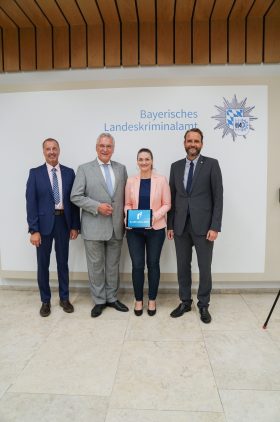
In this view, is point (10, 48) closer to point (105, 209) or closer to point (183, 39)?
point (183, 39)

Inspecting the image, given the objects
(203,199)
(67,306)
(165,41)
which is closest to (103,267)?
(67,306)

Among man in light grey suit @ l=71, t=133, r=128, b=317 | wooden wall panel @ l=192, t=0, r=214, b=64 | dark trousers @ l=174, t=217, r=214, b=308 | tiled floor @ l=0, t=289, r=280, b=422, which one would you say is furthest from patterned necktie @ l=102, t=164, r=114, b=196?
wooden wall panel @ l=192, t=0, r=214, b=64

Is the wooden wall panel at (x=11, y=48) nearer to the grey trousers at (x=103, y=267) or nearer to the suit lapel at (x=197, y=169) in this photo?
the grey trousers at (x=103, y=267)

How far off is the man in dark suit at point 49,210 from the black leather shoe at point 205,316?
1441mm

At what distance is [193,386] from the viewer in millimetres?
2027

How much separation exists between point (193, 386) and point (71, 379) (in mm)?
885

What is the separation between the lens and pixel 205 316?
298 cm

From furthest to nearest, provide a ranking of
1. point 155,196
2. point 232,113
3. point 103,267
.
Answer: point 232,113 → point 103,267 → point 155,196

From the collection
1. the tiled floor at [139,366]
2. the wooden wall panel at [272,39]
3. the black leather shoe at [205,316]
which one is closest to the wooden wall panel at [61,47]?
the wooden wall panel at [272,39]

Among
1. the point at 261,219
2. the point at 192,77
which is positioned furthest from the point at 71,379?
the point at 192,77

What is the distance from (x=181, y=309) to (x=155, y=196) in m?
1.27

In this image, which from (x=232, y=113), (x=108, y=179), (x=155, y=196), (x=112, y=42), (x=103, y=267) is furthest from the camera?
(x=112, y=42)

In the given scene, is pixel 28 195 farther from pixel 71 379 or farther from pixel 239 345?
pixel 239 345

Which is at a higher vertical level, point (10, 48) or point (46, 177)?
point (10, 48)
